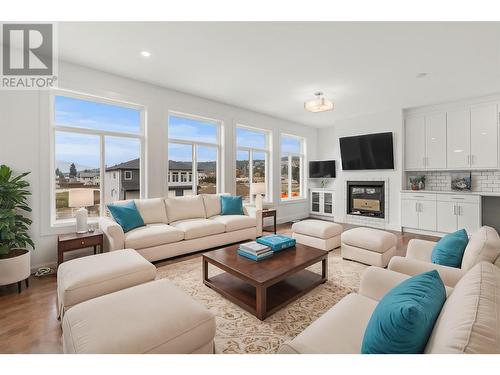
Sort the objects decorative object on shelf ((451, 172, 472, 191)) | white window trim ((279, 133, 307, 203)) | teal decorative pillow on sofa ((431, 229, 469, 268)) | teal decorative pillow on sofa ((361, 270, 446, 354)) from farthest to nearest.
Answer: white window trim ((279, 133, 307, 203)) < decorative object on shelf ((451, 172, 472, 191)) < teal decorative pillow on sofa ((431, 229, 469, 268)) < teal decorative pillow on sofa ((361, 270, 446, 354))

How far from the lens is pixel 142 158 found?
13.5 ft

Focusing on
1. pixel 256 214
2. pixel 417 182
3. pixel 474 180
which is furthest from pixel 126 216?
pixel 474 180

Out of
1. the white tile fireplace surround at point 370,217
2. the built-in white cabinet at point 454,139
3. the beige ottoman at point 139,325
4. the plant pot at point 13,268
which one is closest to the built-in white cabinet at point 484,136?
the built-in white cabinet at point 454,139

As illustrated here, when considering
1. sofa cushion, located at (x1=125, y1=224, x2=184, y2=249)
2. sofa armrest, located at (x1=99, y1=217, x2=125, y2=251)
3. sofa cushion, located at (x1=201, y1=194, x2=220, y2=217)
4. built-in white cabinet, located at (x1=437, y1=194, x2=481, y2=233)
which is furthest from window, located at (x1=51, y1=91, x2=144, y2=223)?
built-in white cabinet, located at (x1=437, y1=194, x2=481, y2=233)

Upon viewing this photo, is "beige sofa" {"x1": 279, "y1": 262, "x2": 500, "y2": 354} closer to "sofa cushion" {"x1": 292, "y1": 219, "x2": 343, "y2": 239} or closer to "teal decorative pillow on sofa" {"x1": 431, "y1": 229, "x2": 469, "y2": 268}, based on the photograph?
"teal decorative pillow on sofa" {"x1": 431, "y1": 229, "x2": 469, "y2": 268}

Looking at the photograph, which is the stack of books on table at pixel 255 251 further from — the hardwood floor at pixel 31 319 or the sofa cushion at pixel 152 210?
the sofa cushion at pixel 152 210

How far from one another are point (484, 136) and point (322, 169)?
3468 millimetres

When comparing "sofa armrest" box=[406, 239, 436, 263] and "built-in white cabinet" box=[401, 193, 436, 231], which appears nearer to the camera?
"sofa armrest" box=[406, 239, 436, 263]

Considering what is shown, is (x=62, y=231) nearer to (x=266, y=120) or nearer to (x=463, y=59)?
(x=266, y=120)

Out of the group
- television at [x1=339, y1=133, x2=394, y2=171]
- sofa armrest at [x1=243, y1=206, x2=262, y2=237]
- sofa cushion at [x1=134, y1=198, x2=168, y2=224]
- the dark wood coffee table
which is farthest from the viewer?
television at [x1=339, y1=133, x2=394, y2=171]

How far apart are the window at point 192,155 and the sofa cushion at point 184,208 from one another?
0.45m

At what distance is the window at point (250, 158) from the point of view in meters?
5.70

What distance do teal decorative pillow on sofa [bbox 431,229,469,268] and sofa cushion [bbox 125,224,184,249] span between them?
299cm

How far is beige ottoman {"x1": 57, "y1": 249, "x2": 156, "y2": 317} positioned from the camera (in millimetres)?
1809
